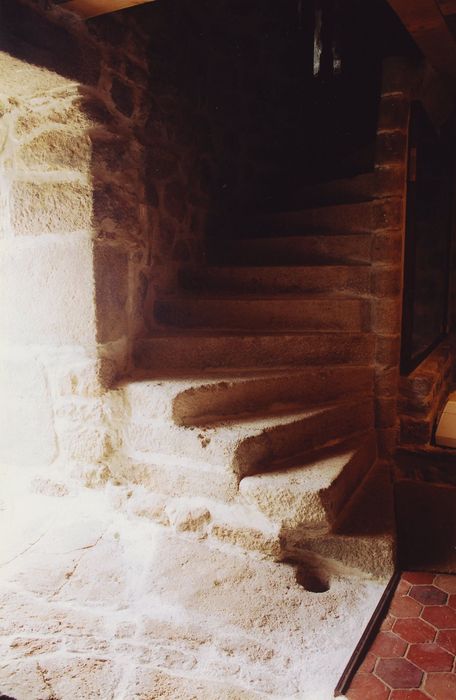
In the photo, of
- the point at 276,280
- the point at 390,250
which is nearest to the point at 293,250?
the point at 276,280

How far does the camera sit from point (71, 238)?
2516 mm

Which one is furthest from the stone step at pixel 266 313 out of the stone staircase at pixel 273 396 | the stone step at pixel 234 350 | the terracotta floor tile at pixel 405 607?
the terracotta floor tile at pixel 405 607

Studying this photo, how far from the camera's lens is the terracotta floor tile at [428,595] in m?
1.98

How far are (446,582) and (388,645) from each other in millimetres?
485

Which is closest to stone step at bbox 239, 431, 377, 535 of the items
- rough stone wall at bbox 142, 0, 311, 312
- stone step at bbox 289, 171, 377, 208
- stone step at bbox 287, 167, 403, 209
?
rough stone wall at bbox 142, 0, 311, 312

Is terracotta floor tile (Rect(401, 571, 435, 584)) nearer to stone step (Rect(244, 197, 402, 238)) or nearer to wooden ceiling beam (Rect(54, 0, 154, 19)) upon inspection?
stone step (Rect(244, 197, 402, 238))

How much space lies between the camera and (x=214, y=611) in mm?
1926

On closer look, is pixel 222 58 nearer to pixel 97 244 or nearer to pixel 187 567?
pixel 97 244

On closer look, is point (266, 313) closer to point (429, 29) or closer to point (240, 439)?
point (240, 439)

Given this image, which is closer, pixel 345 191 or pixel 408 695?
pixel 408 695

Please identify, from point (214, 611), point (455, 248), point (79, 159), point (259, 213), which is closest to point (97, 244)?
point (79, 159)

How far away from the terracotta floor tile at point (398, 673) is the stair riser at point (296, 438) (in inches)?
33.3

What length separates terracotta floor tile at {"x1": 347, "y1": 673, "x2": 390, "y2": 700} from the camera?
1548mm

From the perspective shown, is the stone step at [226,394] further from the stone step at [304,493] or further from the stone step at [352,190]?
the stone step at [352,190]
